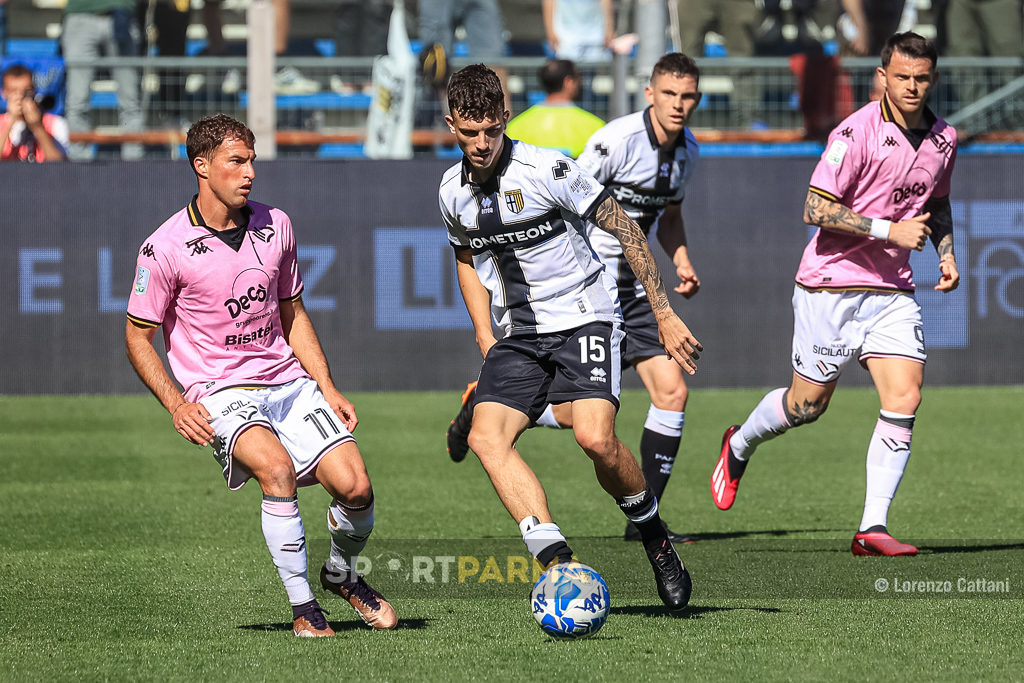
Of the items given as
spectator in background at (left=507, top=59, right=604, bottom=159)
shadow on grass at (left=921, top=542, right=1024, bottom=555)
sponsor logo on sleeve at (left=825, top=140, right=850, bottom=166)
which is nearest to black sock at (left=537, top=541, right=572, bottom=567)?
shadow on grass at (left=921, top=542, right=1024, bottom=555)

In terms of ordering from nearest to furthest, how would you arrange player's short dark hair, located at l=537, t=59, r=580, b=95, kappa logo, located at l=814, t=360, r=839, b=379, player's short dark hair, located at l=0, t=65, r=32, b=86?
kappa logo, located at l=814, t=360, r=839, b=379 → player's short dark hair, located at l=537, t=59, r=580, b=95 → player's short dark hair, located at l=0, t=65, r=32, b=86

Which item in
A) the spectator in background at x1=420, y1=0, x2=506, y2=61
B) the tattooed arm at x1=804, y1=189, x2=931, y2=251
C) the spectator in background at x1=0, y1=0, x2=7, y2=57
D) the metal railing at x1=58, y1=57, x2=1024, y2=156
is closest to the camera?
the tattooed arm at x1=804, y1=189, x2=931, y2=251

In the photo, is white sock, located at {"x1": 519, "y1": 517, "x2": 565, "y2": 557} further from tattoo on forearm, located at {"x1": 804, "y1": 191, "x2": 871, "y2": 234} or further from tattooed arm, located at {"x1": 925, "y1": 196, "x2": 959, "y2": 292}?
tattooed arm, located at {"x1": 925, "y1": 196, "x2": 959, "y2": 292}

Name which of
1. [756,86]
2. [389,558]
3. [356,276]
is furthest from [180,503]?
[756,86]

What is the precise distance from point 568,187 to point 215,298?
1452mm

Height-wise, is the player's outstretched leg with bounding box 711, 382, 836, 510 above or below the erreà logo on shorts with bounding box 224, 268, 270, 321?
below

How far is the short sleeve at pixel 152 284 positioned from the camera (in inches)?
210

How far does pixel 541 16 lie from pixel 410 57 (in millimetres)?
2087

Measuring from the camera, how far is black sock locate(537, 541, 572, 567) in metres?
4.85

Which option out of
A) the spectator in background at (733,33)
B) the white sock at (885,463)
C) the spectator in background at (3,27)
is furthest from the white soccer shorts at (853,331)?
the spectator in background at (3,27)

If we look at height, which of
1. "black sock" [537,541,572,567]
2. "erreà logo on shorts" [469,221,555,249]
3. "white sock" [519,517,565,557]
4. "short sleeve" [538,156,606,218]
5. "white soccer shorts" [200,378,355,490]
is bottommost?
"black sock" [537,541,572,567]

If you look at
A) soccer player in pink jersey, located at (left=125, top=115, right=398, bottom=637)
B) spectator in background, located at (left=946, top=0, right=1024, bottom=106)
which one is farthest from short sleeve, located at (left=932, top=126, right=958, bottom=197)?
spectator in background, located at (left=946, top=0, right=1024, bottom=106)

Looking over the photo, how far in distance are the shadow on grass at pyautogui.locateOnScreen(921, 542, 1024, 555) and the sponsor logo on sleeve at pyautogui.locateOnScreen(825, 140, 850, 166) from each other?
1.98 meters

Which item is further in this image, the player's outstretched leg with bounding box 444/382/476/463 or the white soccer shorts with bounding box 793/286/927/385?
the white soccer shorts with bounding box 793/286/927/385
